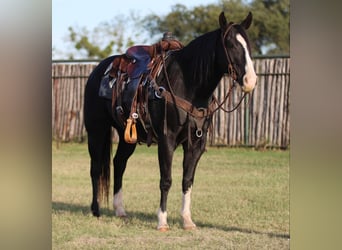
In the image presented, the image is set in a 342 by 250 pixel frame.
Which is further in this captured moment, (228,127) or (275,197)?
(228,127)

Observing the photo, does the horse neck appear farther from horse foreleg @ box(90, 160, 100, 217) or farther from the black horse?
horse foreleg @ box(90, 160, 100, 217)

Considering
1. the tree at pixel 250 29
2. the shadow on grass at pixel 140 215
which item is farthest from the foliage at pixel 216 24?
the shadow on grass at pixel 140 215

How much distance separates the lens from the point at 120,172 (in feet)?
13.2

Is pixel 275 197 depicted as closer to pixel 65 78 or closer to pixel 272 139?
pixel 272 139

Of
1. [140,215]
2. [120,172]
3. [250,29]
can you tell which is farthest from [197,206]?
[250,29]

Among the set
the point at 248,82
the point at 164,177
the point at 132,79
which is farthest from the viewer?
the point at 132,79

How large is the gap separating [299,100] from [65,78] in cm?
802

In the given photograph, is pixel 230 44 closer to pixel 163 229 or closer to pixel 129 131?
pixel 129 131

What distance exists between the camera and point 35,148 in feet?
3.52

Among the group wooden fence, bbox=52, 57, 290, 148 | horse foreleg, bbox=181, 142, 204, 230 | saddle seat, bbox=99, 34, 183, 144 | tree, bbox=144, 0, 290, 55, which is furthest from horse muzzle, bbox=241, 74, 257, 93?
tree, bbox=144, 0, 290, 55

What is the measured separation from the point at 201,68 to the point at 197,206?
1268 mm

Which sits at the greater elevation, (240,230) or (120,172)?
(120,172)

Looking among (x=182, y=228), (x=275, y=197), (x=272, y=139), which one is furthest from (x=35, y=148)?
(x=272, y=139)

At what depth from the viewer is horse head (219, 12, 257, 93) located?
281 centimetres
